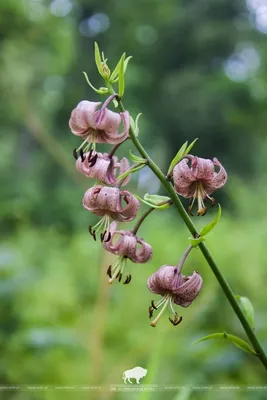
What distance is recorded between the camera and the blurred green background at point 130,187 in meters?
1.54

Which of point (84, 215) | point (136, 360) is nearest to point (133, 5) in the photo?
point (84, 215)

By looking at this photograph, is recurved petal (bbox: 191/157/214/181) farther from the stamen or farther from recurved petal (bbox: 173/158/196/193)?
the stamen

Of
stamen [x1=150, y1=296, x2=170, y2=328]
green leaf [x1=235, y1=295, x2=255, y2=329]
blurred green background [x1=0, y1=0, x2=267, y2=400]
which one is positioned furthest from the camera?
blurred green background [x1=0, y1=0, x2=267, y2=400]

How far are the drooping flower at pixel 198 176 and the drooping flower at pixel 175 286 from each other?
57 millimetres

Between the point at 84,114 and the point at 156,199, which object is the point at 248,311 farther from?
the point at 84,114

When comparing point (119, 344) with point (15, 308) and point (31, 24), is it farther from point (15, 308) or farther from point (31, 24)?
point (31, 24)

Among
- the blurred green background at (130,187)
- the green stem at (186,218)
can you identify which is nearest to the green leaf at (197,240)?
the green stem at (186,218)

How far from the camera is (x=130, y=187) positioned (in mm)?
1430

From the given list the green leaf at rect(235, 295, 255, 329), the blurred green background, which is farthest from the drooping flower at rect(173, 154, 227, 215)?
the blurred green background

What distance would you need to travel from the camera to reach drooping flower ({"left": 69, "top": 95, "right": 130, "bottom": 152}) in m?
0.47

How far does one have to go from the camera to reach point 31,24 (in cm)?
351

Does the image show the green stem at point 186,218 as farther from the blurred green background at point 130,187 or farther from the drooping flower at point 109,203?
the blurred green background at point 130,187

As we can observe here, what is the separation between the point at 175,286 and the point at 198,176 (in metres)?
0.10

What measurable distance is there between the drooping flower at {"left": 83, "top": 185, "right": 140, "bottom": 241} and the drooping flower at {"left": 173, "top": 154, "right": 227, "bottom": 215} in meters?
0.04
